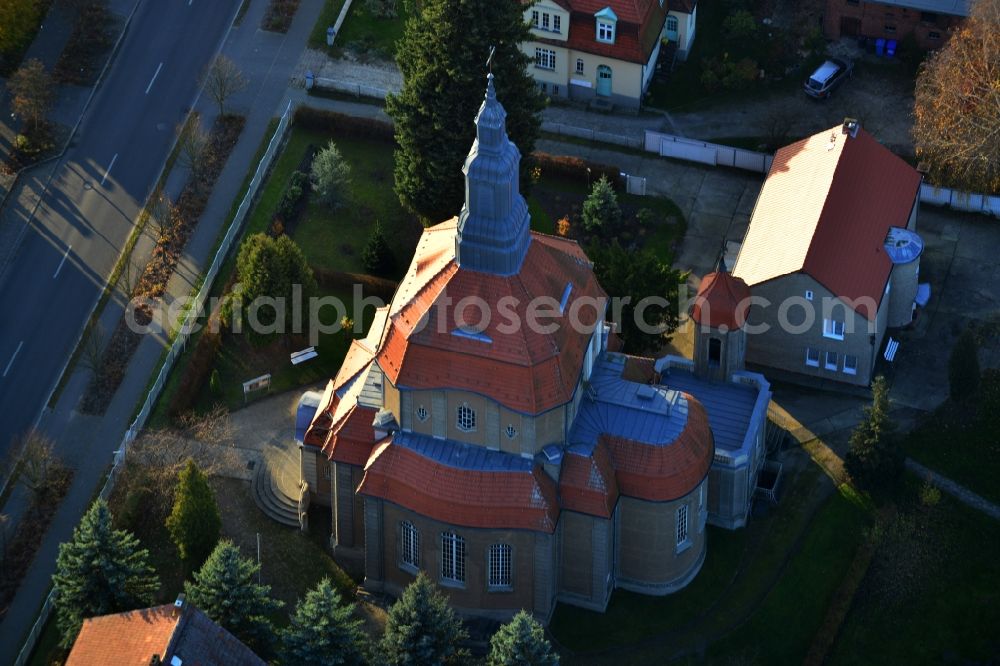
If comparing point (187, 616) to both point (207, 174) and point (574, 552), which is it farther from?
point (207, 174)

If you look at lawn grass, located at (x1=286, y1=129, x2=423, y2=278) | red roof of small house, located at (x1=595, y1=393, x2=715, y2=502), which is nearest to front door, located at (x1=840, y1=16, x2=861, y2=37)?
lawn grass, located at (x1=286, y1=129, x2=423, y2=278)

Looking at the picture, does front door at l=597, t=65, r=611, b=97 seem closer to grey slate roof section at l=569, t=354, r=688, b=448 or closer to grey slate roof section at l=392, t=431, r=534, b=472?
grey slate roof section at l=569, t=354, r=688, b=448

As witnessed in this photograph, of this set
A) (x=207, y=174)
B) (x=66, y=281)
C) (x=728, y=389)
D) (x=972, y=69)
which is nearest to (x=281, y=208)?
(x=207, y=174)

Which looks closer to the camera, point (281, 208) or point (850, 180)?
point (850, 180)

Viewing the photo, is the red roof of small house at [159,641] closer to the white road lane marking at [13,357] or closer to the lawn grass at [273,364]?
the lawn grass at [273,364]

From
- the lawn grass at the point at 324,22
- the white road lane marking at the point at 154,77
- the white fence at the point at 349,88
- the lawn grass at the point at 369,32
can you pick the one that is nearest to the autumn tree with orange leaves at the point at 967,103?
the white fence at the point at 349,88
